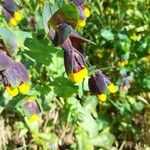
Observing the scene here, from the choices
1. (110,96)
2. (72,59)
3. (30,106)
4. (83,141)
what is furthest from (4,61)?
(110,96)

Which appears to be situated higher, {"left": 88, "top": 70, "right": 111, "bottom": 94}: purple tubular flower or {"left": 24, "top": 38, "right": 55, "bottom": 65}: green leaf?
{"left": 24, "top": 38, "right": 55, "bottom": 65}: green leaf

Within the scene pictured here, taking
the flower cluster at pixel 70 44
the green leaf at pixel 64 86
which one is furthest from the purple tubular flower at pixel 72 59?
the green leaf at pixel 64 86

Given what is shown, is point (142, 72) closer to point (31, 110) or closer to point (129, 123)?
point (129, 123)

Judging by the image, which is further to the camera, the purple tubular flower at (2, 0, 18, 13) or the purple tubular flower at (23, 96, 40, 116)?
the purple tubular flower at (23, 96, 40, 116)

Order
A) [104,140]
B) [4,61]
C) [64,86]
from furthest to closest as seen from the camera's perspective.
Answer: [104,140] < [64,86] < [4,61]

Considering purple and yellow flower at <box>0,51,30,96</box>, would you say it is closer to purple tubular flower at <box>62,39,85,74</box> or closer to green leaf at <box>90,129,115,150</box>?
purple tubular flower at <box>62,39,85,74</box>

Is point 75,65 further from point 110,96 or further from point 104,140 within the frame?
point 110,96

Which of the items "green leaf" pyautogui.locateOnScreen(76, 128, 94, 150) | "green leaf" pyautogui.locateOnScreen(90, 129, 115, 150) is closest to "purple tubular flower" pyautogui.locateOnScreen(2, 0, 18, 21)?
"green leaf" pyautogui.locateOnScreen(76, 128, 94, 150)

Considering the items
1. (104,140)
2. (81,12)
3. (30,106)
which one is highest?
(81,12)
